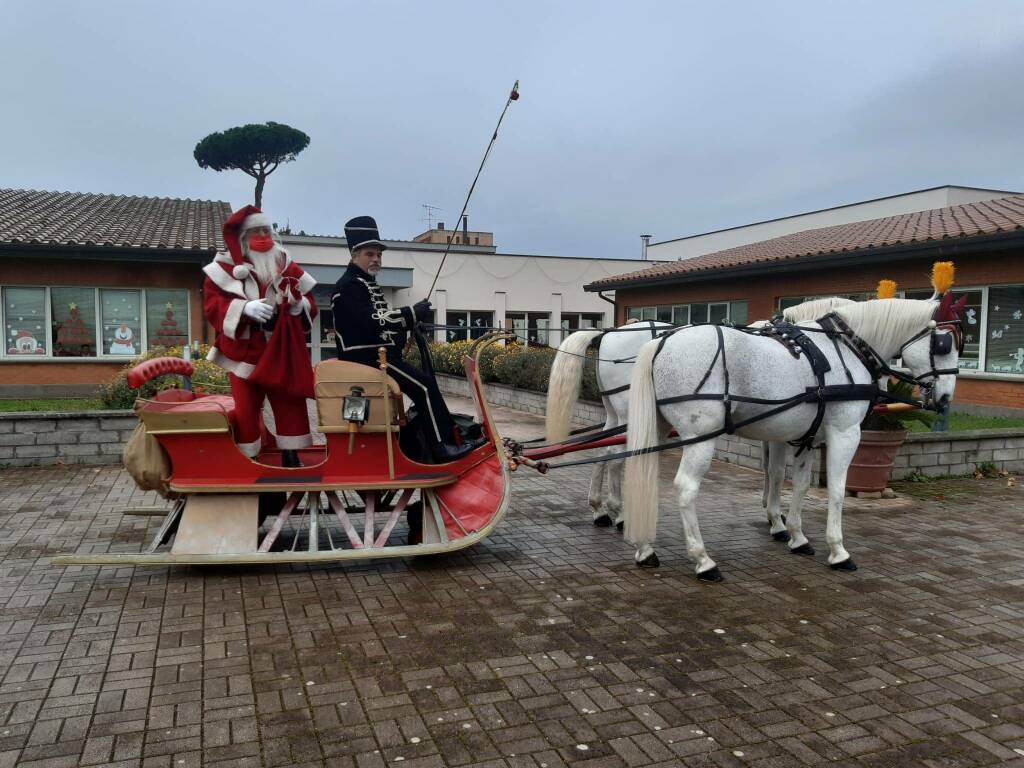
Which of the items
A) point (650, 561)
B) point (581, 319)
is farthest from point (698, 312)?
point (650, 561)

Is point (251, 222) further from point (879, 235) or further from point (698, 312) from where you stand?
point (698, 312)

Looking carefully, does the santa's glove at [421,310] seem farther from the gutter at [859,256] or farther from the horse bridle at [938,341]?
the gutter at [859,256]

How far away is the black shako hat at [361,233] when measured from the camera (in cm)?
493

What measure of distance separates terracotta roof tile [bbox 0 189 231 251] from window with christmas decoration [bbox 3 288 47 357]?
123cm

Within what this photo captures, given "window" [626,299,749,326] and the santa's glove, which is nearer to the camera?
the santa's glove

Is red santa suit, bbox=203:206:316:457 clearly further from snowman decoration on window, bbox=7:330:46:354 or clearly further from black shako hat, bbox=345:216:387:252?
snowman decoration on window, bbox=7:330:46:354

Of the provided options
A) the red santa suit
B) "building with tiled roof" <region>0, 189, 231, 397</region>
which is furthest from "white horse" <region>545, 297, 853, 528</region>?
"building with tiled roof" <region>0, 189, 231, 397</region>

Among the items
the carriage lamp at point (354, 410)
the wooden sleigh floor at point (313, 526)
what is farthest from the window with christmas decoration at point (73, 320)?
the carriage lamp at point (354, 410)

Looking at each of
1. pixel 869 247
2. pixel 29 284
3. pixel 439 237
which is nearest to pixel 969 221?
pixel 869 247

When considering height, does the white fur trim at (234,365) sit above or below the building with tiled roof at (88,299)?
below

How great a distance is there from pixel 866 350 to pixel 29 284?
1507 cm

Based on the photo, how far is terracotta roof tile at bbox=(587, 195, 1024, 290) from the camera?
11891 mm

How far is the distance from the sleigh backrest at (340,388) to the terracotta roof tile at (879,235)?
10379 millimetres

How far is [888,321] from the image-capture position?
5.22 m
